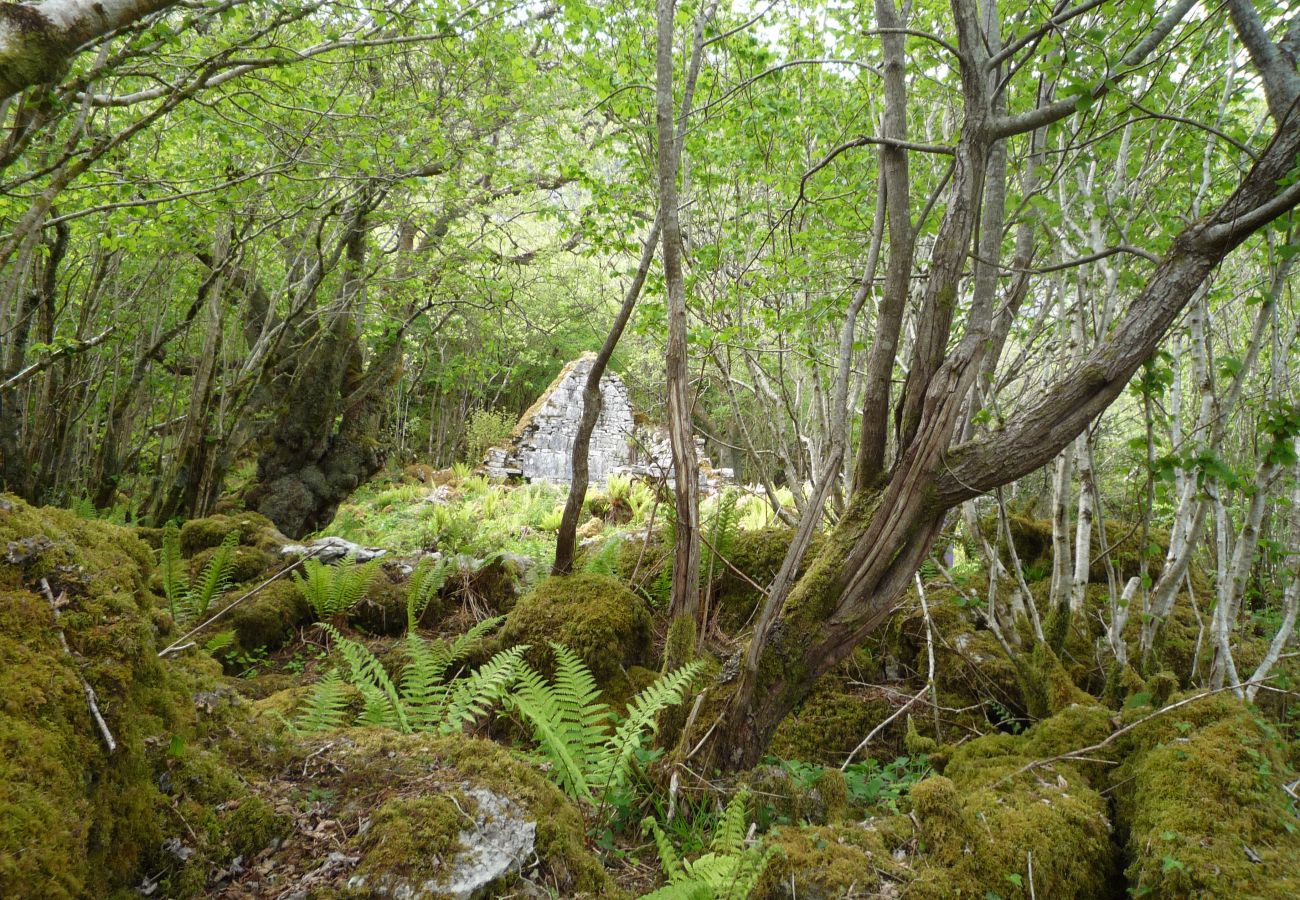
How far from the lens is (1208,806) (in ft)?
6.73

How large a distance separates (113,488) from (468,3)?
22.6ft

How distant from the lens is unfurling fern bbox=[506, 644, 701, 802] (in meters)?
2.46

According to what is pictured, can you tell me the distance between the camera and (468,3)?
17.6ft

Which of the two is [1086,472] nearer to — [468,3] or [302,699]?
[302,699]

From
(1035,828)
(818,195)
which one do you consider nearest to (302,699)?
(1035,828)

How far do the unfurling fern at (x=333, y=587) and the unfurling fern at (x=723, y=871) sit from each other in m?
3.65

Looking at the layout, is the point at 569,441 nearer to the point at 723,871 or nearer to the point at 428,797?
the point at 428,797

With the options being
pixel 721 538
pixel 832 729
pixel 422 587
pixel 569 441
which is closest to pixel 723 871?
pixel 832 729

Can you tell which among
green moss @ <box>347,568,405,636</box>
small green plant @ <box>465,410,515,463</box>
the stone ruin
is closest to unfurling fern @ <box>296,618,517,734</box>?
green moss @ <box>347,568,405,636</box>

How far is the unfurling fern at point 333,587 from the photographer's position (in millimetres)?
4691

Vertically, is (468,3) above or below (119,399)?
above

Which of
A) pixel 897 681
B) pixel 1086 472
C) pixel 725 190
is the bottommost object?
pixel 897 681

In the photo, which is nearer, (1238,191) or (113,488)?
(1238,191)

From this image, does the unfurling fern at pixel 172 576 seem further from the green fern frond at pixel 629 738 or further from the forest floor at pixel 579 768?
the green fern frond at pixel 629 738
